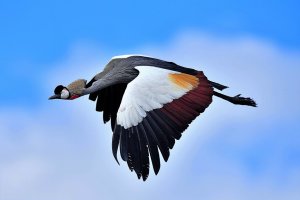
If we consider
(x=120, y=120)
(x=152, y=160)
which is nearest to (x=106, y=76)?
(x=120, y=120)

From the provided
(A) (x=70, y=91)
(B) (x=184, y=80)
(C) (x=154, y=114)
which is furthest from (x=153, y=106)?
(A) (x=70, y=91)

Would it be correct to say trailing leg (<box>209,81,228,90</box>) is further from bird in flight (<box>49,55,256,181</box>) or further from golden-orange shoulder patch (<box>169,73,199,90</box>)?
golden-orange shoulder patch (<box>169,73,199,90</box>)

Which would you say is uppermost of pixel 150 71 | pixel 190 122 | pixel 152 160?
pixel 150 71

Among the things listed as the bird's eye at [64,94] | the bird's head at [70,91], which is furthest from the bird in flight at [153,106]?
the bird's eye at [64,94]

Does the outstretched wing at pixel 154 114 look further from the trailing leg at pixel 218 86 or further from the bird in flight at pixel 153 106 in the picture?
the trailing leg at pixel 218 86

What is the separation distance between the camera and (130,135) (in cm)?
1152

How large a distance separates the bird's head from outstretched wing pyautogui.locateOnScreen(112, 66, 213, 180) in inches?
65.3

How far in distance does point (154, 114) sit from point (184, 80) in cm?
98

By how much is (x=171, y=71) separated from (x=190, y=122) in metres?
1.31

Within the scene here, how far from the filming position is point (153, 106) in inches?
463

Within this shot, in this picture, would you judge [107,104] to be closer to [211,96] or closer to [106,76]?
[106,76]

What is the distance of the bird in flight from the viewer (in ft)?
37.1

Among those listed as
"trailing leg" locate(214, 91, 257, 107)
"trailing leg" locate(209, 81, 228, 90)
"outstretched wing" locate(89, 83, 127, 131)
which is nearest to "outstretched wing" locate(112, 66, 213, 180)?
"trailing leg" locate(209, 81, 228, 90)

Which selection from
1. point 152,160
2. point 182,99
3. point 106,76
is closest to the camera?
point 152,160
